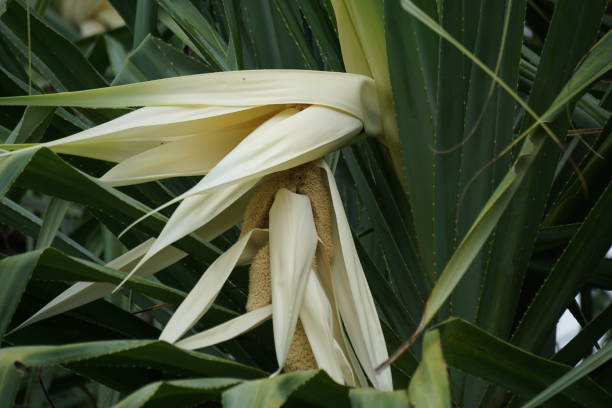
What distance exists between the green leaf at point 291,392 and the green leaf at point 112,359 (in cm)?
8

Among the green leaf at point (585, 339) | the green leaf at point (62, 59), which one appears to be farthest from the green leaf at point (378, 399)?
the green leaf at point (62, 59)

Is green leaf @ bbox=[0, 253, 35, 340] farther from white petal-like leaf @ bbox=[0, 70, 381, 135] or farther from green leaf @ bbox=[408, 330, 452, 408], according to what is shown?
green leaf @ bbox=[408, 330, 452, 408]

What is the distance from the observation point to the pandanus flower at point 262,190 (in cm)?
70

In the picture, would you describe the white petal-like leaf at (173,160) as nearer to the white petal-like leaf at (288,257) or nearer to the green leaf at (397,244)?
the white petal-like leaf at (288,257)

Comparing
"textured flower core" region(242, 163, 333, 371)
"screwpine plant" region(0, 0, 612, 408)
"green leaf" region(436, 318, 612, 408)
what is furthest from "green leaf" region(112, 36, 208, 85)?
"green leaf" region(436, 318, 612, 408)

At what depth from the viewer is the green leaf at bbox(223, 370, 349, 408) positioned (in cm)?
52

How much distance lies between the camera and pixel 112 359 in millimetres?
607

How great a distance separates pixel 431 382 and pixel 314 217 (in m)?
0.26

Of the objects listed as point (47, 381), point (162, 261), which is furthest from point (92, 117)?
point (47, 381)

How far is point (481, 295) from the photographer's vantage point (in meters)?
0.83

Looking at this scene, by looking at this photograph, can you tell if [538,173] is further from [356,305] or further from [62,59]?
[62,59]

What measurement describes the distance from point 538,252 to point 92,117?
47cm

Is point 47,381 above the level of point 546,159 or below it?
below

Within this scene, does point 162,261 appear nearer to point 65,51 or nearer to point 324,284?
point 324,284
